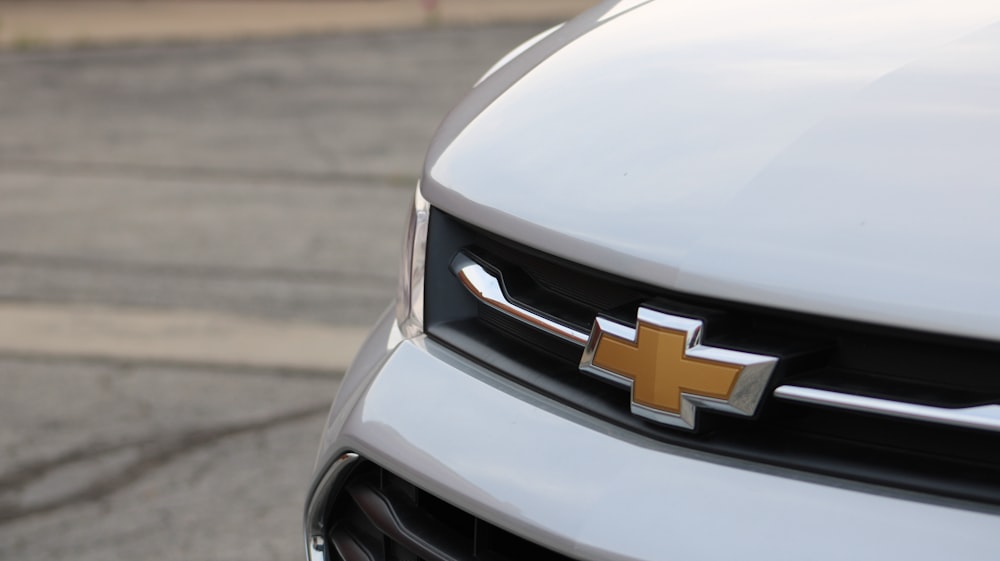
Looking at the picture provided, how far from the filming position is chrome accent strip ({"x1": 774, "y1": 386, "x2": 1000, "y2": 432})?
1.22 m

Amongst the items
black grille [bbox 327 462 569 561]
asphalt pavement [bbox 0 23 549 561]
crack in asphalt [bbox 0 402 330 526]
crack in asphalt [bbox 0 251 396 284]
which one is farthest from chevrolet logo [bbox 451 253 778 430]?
crack in asphalt [bbox 0 251 396 284]

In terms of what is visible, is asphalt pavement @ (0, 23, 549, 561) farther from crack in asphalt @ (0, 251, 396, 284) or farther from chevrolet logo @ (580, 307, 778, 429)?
chevrolet logo @ (580, 307, 778, 429)

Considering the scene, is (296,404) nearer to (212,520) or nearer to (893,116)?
(212,520)

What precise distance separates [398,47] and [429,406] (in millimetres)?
8145

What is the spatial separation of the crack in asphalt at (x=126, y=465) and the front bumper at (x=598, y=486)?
1664 mm

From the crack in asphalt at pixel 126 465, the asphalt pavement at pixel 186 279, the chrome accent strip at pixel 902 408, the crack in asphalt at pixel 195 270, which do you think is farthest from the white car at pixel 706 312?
the crack in asphalt at pixel 195 270

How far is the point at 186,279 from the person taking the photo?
4.75 meters

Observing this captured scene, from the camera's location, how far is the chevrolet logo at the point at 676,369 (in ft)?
4.35

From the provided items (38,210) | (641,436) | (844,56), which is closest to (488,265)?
(641,436)

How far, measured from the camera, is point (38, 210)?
552 centimetres

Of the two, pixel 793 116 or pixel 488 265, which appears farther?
pixel 488 265

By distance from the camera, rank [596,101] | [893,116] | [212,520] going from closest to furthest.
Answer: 1. [893,116]
2. [596,101]
3. [212,520]

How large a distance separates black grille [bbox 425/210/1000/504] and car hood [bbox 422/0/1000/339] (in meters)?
0.04

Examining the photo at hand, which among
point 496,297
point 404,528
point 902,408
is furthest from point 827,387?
point 404,528
